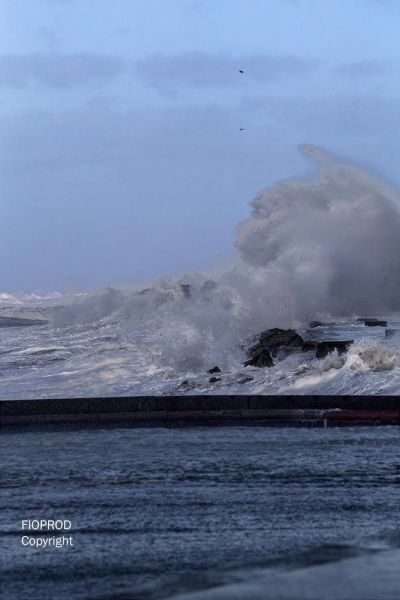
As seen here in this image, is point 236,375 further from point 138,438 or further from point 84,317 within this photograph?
point 84,317

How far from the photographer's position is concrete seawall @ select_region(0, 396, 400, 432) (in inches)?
508

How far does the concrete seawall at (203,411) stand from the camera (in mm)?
12906

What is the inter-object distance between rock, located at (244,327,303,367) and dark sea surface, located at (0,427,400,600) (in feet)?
31.2

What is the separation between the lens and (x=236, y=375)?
2023 centimetres

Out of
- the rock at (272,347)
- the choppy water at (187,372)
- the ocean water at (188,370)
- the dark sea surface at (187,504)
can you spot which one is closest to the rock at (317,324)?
the ocean water at (188,370)

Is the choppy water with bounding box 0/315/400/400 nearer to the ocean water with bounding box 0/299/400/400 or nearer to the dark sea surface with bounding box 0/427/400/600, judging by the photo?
the ocean water with bounding box 0/299/400/400

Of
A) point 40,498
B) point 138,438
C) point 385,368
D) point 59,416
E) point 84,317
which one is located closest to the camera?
point 40,498

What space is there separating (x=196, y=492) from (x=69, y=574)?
251 centimetres

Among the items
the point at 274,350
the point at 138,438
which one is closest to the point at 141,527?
the point at 138,438

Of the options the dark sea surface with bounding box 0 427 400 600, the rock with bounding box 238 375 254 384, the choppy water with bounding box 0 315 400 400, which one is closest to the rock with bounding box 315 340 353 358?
the choppy water with bounding box 0 315 400 400

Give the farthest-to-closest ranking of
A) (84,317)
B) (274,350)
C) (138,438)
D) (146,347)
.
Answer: (84,317) < (146,347) < (274,350) < (138,438)

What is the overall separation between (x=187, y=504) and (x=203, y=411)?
542cm

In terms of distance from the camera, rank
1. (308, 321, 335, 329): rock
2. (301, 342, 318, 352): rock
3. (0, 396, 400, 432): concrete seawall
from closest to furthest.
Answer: (0, 396, 400, 432): concrete seawall
(301, 342, 318, 352): rock
(308, 321, 335, 329): rock

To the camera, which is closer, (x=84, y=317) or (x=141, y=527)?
(x=141, y=527)
